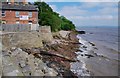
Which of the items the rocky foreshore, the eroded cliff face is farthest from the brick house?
the rocky foreshore

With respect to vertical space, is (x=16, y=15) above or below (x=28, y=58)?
above

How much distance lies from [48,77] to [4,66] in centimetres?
281

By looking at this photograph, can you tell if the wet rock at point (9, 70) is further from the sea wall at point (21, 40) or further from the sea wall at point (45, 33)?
the sea wall at point (45, 33)

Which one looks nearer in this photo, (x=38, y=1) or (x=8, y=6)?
(x=8, y=6)

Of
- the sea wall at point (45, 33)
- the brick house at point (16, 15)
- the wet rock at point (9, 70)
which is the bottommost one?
the sea wall at point (45, 33)

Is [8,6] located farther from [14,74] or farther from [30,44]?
[14,74]

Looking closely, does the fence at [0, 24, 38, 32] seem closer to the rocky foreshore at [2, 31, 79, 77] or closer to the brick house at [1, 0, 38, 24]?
the rocky foreshore at [2, 31, 79, 77]

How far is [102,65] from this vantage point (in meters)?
25.5

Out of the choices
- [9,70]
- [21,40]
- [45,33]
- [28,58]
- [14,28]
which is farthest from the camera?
[45,33]

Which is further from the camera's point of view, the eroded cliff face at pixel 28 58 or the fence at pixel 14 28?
the fence at pixel 14 28

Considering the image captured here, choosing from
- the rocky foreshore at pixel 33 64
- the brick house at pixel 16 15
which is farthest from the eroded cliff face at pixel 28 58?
the brick house at pixel 16 15

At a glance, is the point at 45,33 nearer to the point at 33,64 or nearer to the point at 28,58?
the point at 28,58

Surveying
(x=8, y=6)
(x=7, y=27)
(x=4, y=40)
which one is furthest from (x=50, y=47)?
(x=8, y=6)

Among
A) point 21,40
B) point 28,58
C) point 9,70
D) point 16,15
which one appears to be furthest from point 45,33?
point 9,70
